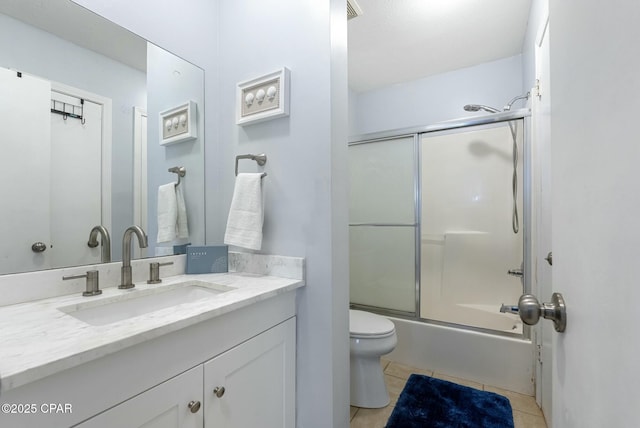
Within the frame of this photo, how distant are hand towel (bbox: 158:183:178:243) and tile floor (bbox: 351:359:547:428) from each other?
1.35m

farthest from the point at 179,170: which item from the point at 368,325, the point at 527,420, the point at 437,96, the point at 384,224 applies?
the point at 437,96

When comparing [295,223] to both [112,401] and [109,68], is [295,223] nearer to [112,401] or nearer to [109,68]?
[112,401]

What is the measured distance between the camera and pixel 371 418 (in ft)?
5.15

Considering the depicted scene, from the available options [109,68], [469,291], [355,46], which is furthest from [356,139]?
[109,68]

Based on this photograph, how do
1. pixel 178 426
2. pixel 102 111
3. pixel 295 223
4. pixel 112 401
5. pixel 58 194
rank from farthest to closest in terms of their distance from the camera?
pixel 295 223, pixel 102 111, pixel 58 194, pixel 178 426, pixel 112 401

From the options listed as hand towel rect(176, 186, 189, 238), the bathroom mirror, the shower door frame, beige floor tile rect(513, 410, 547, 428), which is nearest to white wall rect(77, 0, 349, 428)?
the bathroom mirror

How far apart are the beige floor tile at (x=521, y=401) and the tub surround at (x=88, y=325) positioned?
1539 millimetres

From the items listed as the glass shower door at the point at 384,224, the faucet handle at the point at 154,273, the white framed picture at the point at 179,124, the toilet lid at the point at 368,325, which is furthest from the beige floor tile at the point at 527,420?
the white framed picture at the point at 179,124

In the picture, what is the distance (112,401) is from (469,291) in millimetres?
2451

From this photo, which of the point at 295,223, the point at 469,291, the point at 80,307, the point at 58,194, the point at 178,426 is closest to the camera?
the point at 178,426

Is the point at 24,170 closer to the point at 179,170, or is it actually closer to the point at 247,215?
the point at 179,170

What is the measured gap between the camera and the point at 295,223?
4.17 feet

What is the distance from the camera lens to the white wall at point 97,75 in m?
0.94

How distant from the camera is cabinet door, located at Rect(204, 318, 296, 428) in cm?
88
